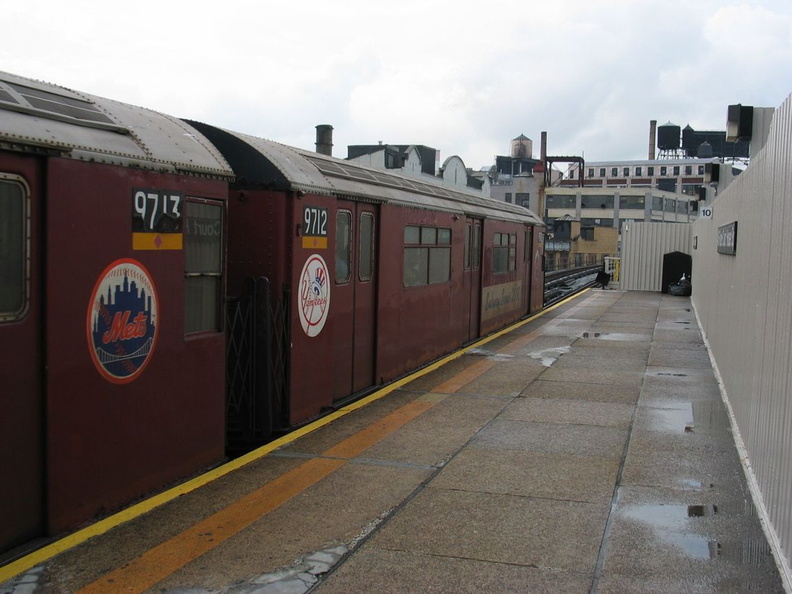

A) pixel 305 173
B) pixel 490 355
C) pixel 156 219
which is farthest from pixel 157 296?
pixel 490 355

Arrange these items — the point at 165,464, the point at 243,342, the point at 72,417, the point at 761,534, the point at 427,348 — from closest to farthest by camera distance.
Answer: the point at 72,417, the point at 761,534, the point at 165,464, the point at 243,342, the point at 427,348

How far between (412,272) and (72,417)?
21.5 ft

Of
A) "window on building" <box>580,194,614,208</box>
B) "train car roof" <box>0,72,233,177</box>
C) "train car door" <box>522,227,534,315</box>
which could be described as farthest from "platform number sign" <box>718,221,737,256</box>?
"window on building" <box>580,194,614,208</box>

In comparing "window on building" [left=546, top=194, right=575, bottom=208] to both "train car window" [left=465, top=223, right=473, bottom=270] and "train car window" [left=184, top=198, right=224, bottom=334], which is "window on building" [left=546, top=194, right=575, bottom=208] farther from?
"train car window" [left=184, top=198, right=224, bottom=334]

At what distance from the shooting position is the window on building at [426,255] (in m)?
10.6

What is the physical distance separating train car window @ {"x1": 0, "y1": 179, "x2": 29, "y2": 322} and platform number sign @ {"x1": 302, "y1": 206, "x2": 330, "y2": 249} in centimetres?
339

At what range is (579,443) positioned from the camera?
7.47 metres

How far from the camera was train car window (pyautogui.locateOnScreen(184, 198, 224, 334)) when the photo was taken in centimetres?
593

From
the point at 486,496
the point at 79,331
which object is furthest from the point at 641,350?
the point at 79,331

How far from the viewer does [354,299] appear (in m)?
9.00

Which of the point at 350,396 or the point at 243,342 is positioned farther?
the point at 350,396

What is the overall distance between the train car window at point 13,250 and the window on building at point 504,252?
1185cm

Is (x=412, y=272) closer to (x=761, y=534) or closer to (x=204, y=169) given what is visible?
(x=204, y=169)

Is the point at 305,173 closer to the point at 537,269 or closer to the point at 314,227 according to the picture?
the point at 314,227
